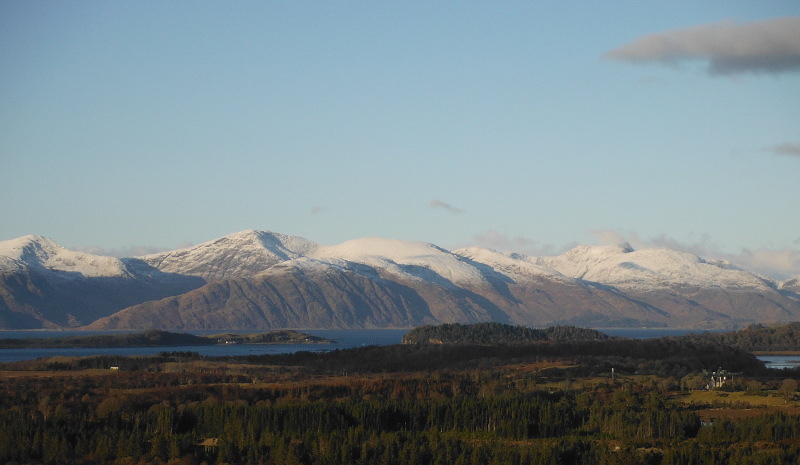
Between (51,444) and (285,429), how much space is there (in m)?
28.1

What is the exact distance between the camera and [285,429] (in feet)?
465

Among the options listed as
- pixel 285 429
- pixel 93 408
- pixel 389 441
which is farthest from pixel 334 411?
pixel 93 408

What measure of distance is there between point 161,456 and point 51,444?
11.7 m

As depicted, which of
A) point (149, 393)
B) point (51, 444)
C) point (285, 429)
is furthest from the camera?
point (149, 393)

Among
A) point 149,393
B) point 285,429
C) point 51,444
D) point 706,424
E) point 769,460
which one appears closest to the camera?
point 769,460

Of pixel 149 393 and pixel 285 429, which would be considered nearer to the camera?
pixel 285 429

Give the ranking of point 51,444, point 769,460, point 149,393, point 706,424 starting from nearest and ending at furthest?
point 769,460
point 51,444
point 706,424
point 149,393

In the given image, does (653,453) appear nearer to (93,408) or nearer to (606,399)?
(606,399)

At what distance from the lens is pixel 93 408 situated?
15875cm

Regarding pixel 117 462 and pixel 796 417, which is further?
pixel 796 417

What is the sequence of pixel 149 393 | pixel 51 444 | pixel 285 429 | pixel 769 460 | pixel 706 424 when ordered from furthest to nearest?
pixel 149 393 < pixel 706 424 < pixel 285 429 < pixel 51 444 < pixel 769 460

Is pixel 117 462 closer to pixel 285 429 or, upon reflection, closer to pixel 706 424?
pixel 285 429

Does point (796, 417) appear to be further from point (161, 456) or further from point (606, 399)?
point (161, 456)

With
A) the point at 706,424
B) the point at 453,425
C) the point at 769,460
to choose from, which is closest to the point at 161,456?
the point at 453,425
